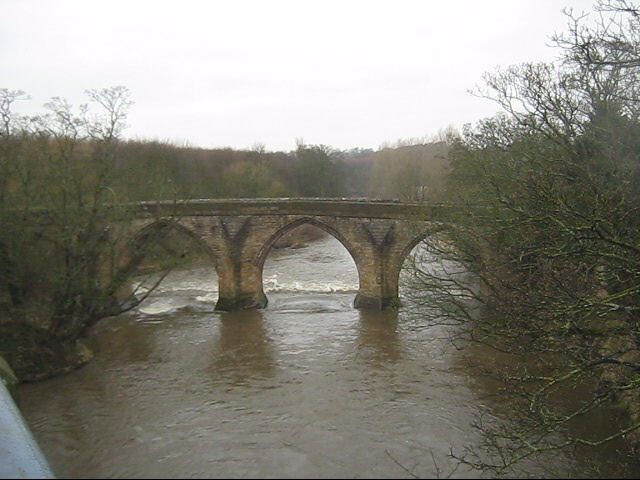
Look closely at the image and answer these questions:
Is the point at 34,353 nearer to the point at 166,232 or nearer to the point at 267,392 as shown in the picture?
the point at 267,392

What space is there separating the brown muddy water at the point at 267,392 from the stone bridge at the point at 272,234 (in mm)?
1062

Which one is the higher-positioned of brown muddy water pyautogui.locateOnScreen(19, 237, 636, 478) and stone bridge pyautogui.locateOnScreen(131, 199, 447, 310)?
stone bridge pyautogui.locateOnScreen(131, 199, 447, 310)

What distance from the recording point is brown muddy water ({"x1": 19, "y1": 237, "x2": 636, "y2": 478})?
411cm

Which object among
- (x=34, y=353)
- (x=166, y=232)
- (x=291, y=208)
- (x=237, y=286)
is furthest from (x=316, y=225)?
(x=34, y=353)

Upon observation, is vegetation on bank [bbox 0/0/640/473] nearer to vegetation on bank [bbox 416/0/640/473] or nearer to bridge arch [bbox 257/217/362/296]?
vegetation on bank [bbox 416/0/640/473]

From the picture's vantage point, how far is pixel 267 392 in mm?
12422

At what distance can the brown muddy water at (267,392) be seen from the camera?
4.11 meters

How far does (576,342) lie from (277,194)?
98.8 ft

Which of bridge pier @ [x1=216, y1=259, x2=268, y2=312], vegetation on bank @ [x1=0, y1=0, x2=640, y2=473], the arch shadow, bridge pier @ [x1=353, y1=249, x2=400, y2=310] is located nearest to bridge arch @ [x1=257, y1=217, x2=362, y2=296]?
bridge pier @ [x1=353, y1=249, x2=400, y2=310]

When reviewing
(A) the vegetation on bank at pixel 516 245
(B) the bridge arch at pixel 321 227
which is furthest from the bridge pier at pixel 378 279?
(A) the vegetation on bank at pixel 516 245

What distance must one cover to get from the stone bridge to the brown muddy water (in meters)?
1.06

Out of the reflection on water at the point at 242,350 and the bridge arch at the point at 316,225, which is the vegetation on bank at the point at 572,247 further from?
the bridge arch at the point at 316,225

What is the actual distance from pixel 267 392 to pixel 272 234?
9.98 m

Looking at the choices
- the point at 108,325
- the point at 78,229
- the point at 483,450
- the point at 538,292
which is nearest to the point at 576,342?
the point at 538,292
